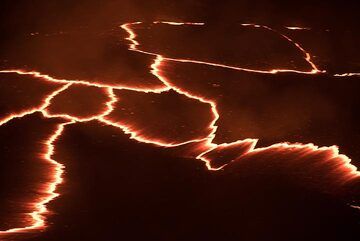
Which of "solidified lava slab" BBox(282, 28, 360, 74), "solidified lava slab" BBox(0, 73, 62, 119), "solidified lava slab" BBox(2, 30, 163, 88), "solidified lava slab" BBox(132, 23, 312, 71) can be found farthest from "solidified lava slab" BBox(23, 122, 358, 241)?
"solidified lava slab" BBox(282, 28, 360, 74)

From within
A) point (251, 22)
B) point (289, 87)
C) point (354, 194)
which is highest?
point (251, 22)

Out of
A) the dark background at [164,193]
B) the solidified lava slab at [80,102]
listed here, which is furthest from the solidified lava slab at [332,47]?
the solidified lava slab at [80,102]

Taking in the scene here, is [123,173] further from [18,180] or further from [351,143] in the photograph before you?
[351,143]

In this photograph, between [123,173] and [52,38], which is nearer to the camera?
[123,173]

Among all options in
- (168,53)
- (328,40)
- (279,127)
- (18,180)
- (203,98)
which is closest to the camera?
(18,180)

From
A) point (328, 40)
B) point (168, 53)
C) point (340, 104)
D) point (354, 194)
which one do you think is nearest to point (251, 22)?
point (328, 40)

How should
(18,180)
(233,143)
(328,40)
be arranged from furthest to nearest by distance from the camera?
(328,40) < (233,143) < (18,180)

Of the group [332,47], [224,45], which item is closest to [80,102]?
[224,45]

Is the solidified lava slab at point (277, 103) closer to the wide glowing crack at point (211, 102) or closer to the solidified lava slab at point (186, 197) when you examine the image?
the wide glowing crack at point (211, 102)
